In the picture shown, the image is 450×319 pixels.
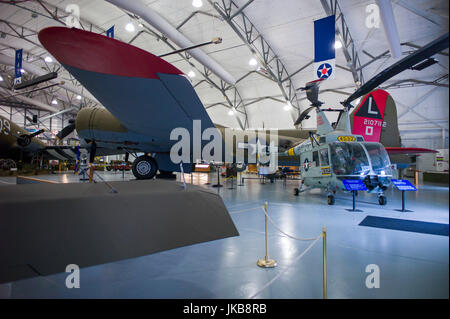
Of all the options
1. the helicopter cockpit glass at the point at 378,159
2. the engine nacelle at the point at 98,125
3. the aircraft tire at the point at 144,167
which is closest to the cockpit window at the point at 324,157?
the helicopter cockpit glass at the point at 378,159

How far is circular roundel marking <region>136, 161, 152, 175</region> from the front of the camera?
20.1ft

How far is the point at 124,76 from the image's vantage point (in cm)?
267

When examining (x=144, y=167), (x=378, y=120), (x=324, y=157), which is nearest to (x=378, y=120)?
(x=378, y=120)

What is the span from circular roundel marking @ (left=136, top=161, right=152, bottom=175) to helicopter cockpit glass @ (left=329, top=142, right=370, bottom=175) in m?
5.27

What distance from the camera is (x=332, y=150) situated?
223 inches

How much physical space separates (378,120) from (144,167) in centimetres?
834

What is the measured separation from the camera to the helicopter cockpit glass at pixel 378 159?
526 cm

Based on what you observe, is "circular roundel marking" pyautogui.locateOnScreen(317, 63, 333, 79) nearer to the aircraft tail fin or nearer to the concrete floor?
the aircraft tail fin

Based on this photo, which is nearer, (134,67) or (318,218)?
(134,67)

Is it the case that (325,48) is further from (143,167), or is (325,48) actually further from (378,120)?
(143,167)

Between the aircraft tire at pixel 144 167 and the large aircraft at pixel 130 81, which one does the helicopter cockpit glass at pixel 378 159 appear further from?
the aircraft tire at pixel 144 167
